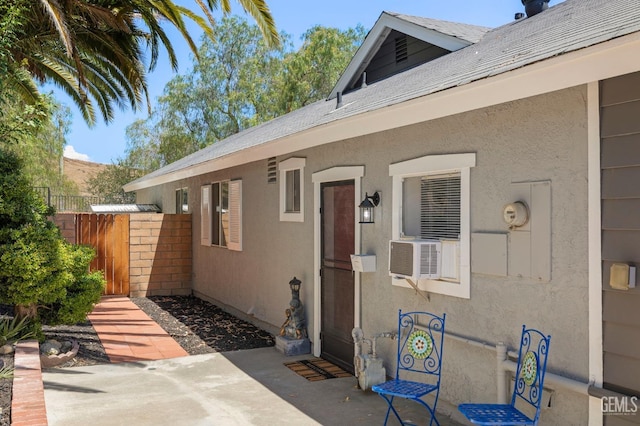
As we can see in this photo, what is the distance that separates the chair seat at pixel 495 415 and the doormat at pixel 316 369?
2608 millimetres

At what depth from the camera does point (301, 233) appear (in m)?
8.07

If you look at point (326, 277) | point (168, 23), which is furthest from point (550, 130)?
point (168, 23)

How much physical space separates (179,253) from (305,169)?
679 cm

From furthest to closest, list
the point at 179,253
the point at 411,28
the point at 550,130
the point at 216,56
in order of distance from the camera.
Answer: the point at 216,56
the point at 179,253
the point at 411,28
the point at 550,130

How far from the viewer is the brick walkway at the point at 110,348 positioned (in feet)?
14.0

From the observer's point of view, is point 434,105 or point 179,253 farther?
point 179,253

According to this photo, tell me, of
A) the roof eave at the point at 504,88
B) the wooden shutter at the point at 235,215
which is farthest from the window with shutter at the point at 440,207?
the wooden shutter at the point at 235,215

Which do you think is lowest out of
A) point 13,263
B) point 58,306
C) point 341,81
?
point 58,306

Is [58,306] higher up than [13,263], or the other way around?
[13,263]

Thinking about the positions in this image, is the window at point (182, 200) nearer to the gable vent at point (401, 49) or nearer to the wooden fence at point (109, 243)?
the wooden fence at point (109, 243)

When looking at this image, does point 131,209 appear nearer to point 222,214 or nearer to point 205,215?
point 205,215

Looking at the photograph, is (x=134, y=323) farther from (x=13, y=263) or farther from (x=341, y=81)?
(x=341, y=81)

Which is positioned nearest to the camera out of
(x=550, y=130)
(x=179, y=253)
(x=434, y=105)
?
(x=550, y=130)

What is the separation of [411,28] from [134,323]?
6874 mm
